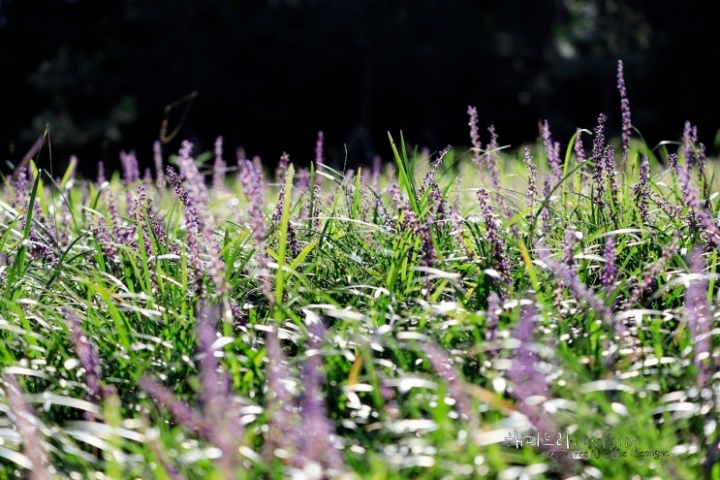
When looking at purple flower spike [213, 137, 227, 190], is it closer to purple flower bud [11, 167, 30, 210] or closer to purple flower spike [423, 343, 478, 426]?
purple flower bud [11, 167, 30, 210]

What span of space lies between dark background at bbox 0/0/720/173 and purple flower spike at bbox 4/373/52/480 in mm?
20043

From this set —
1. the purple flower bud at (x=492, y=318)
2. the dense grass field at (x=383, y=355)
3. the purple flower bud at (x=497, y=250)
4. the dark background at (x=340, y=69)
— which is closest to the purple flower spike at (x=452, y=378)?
the dense grass field at (x=383, y=355)

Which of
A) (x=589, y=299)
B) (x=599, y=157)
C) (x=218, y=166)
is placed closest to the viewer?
(x=589, y=299)

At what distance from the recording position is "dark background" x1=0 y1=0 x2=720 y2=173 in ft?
74.2

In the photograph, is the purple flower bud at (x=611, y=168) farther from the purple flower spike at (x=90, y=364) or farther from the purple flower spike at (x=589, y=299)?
the purple flower spike at (x=90, y=364)

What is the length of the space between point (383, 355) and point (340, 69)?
23041 mm

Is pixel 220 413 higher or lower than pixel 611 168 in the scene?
lower

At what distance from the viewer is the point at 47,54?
992 inches

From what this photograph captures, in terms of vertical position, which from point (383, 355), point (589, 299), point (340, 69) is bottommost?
point (340, 69)

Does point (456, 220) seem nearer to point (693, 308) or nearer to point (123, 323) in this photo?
point (693, 308)

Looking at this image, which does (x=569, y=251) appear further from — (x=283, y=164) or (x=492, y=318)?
(x=283, y=164)

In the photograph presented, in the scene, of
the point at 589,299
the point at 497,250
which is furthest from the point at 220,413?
the point at 497,250

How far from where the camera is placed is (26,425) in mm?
2199

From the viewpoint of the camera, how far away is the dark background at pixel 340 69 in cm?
2262
